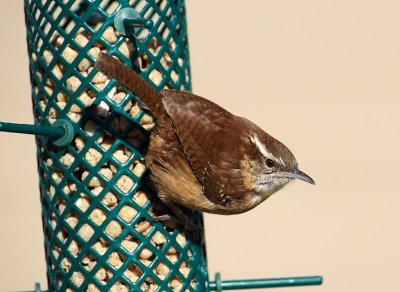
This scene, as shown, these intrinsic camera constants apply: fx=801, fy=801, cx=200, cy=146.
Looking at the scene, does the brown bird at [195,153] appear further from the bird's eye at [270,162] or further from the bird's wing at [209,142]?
the bird's eye at [270,162]

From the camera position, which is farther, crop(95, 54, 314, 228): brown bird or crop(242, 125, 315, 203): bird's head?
crop(242, 125, 315, 203): bird's head

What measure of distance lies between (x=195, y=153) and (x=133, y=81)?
0.49m

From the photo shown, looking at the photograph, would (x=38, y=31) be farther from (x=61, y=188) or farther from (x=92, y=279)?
(x=92, y=279)

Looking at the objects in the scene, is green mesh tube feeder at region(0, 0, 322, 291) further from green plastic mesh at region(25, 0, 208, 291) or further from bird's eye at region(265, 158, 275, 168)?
bird's eye at region(265, 158, 275, 168)

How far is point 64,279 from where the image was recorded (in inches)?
148

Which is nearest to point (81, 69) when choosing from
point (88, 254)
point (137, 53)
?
point (137, 53)

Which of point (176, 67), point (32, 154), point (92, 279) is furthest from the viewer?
point (32, 154)

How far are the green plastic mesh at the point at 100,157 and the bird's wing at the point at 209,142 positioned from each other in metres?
0.19

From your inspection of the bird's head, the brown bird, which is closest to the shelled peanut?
the brown bird

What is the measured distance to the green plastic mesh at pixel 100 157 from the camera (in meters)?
3.66

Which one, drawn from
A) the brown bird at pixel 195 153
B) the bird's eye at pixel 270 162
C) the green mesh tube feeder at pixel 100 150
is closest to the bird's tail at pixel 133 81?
the brown bird at pixel 195 153

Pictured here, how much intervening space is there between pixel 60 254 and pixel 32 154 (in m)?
4.01

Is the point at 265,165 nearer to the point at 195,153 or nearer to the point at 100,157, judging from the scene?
the point at 195,153

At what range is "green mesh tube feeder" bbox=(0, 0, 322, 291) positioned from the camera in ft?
12.0
